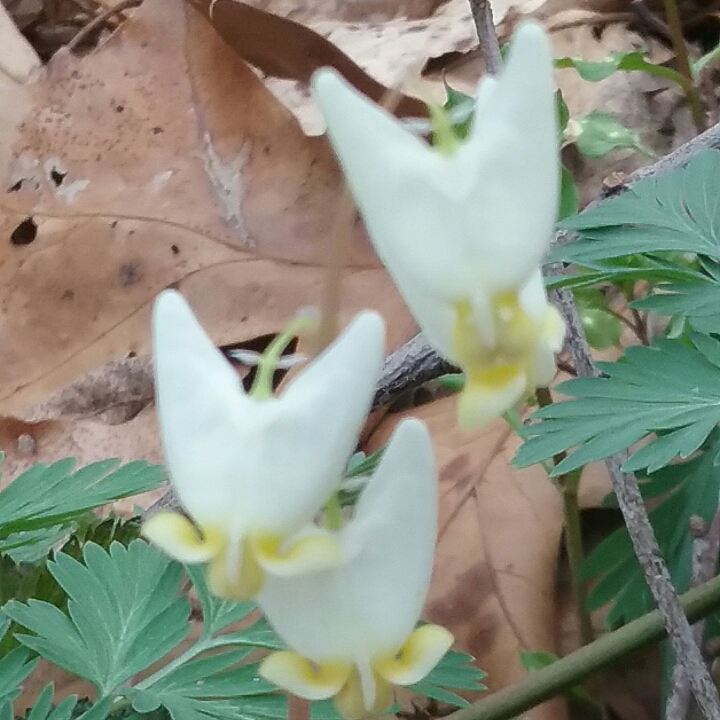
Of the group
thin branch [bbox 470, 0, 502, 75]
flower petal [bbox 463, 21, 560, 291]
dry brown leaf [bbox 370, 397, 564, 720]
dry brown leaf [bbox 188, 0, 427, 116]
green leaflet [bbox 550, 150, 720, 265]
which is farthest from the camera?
dry brown leaf [bbox 188, 0, 427, 116]

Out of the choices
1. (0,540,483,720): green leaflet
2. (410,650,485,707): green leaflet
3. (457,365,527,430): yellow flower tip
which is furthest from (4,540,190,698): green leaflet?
(457,365,527,430): yellow flower tip

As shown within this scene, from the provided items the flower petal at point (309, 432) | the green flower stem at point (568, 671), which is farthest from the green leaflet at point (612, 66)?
the flower petal at point (309, 432)

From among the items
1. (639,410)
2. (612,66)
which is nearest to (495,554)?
(639,410)

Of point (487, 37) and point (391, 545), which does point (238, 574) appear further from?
point (487, 37)

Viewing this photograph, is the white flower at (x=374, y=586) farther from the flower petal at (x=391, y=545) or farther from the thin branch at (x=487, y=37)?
the thin branch at (x=487, y=37)

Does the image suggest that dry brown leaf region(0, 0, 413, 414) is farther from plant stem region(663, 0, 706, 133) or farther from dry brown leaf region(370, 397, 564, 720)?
plant stem region(663, 0, 706, 133)

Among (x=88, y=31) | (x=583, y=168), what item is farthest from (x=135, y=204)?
(x=583, y=168)
